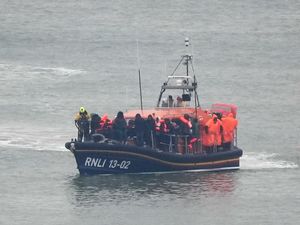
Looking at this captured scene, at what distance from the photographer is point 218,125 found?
63375 mm

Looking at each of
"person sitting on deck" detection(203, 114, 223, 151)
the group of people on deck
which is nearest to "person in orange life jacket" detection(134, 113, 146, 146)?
the group of people on deck

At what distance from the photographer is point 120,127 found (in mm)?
61625

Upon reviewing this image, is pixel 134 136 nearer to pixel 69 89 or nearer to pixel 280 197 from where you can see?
pixel 280 197

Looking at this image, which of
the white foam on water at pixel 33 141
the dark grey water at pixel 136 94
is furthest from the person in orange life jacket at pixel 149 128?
the white foam on water at pixel 33 141

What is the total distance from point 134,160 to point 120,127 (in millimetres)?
1145

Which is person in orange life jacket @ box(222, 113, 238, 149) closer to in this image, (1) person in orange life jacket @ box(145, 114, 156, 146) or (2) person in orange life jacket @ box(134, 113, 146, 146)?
(1) person in orange life jacket @ box(145, 114, 156, 146)

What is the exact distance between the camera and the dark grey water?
194 feet

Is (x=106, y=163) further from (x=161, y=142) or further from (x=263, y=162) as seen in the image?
(x=263, y=162)

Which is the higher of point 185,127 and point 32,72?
point 32,72

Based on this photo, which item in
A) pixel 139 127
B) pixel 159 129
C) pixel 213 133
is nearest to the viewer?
pixel 139 127

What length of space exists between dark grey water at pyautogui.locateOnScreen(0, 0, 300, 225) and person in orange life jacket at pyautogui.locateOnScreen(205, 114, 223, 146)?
1.09 m

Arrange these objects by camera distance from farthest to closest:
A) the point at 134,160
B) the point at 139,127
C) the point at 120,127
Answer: the point at 134,160 < the point at 139,127 < the point at 120,127

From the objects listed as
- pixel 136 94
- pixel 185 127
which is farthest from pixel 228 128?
pixel 136 94

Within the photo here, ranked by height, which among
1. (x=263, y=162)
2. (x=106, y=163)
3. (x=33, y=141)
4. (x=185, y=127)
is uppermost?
(x=185, y=127)
